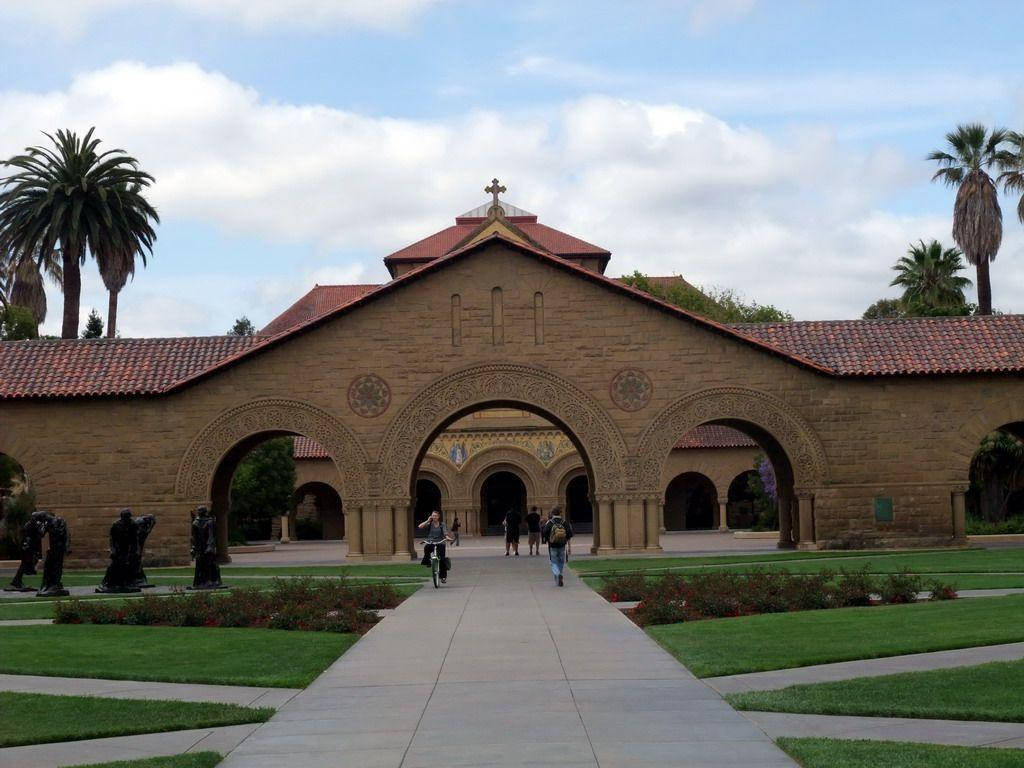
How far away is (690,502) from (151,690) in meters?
58.0

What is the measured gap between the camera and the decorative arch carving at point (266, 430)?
120 feet

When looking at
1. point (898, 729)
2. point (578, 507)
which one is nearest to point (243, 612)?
point (898, 729)

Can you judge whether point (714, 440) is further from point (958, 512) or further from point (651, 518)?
point (651, 518)

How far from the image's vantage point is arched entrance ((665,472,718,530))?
66.5m

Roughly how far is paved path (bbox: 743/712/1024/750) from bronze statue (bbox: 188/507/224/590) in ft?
56.8

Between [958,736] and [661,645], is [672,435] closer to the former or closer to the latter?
[661,645]

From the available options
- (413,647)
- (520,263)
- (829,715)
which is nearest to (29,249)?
(520,263)

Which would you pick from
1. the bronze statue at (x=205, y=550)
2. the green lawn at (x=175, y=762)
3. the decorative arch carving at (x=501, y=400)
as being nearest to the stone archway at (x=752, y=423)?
the decorative arch carving at (x=501, y=400)

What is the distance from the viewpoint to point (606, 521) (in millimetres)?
36812

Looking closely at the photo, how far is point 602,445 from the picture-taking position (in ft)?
120

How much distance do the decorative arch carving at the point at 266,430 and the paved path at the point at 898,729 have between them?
26.9m

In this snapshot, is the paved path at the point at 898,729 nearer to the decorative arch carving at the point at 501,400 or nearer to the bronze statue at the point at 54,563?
the bronze statue at the point at 54,563

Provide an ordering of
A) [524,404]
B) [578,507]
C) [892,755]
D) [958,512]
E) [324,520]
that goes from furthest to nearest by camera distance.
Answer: [578,507] → [324,520] → [524,404] → [958,512] → [892,755]

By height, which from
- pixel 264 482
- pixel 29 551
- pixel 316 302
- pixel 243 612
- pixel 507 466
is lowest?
pixel 243 612
